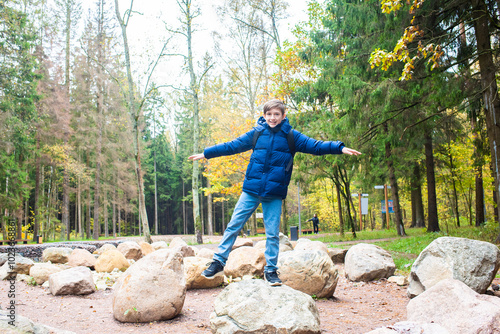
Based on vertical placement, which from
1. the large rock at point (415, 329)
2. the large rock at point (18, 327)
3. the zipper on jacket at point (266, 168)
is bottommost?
the large rock at point (415, 329)

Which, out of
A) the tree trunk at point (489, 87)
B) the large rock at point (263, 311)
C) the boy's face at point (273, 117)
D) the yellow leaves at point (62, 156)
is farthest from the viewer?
the yellow leaves at point (62, 156)

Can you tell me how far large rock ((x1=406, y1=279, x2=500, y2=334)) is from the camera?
3.31 m

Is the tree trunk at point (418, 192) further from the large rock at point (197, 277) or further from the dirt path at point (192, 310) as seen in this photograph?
the large rock at point (197, 277)

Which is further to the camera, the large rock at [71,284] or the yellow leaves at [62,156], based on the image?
the yellow leaves at [62,156]

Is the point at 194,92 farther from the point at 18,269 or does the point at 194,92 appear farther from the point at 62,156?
the point at 18,269

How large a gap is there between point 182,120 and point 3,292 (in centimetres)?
3773

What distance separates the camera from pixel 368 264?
7176 millimetres

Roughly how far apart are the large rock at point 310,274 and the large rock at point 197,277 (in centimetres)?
149

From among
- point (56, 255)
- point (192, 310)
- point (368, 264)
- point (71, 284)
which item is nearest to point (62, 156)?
point (56, 255)

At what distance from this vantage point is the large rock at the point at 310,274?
5.70 meters

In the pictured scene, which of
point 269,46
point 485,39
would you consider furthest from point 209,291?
point 269,46

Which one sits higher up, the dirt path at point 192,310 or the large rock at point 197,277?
the large rock at point 197,277

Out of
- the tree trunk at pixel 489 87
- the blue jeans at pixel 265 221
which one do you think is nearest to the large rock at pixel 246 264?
the blue jeans at pixel 265 221

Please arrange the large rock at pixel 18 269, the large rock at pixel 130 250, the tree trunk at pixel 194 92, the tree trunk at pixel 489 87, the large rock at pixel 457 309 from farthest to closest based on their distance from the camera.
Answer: the tree trunk at pixel 194 92, the large rock at pixel 130 250, the tree trunk at pixel 489 87, the large rock at pixel 18 269, the large rock at pixel 457 309
